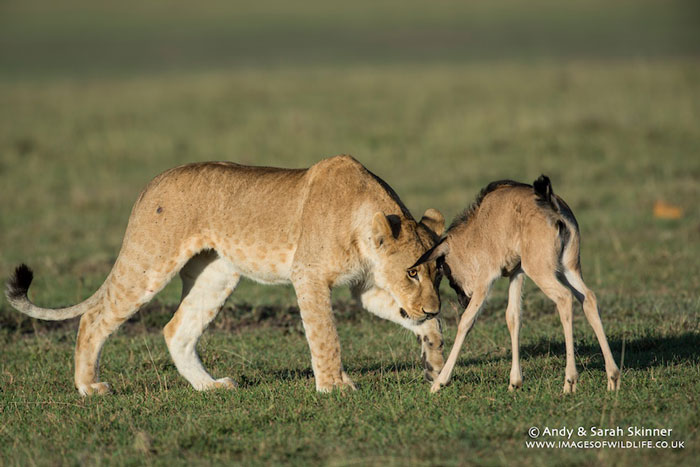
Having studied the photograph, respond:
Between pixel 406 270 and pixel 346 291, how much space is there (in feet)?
13.6

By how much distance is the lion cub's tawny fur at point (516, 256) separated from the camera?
5.97 meters

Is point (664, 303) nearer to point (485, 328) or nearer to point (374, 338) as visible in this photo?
point (485, 328)

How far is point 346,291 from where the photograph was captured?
1064 centimetres

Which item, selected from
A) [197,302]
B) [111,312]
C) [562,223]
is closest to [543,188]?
[562,223]

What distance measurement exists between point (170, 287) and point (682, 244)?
19.4 ft

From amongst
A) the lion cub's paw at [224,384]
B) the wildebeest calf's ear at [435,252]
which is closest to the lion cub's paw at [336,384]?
the lion cub's paw at [224,384]

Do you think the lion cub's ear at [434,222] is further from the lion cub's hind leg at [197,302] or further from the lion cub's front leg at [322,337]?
the lion cub's hind leg at [197,302]

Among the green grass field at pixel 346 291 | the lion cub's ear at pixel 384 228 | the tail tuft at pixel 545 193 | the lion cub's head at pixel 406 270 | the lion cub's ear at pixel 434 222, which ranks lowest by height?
the green grass field at pixel 346 291

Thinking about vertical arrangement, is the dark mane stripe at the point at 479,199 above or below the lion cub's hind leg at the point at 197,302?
above

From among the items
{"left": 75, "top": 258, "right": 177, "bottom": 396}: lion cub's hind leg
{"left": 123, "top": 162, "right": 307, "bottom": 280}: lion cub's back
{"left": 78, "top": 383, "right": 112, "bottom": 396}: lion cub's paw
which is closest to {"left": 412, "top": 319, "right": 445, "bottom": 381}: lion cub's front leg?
{"left": 123, "top": 162, "right": 307, "bottom": 280}: lion cub's back

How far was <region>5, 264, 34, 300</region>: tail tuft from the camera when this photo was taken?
7180 millimetres

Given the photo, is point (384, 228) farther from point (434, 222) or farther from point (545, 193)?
point (545, 193)

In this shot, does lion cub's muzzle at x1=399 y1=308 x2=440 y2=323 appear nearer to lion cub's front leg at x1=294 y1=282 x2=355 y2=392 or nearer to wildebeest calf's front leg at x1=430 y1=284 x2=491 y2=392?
wildebeest calf's front leg at x1=430 y1=284 x2=491 y2=392

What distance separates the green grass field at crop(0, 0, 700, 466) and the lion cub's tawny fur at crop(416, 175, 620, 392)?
35 cm
